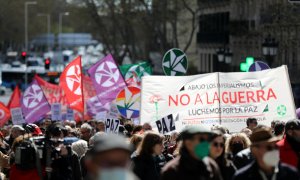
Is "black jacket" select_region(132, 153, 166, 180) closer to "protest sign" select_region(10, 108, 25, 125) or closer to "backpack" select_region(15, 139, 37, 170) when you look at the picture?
"backpack" select_region(15, 139, 37, 170)

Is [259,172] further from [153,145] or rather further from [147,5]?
[147,5]

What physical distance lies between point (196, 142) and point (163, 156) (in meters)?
3.22

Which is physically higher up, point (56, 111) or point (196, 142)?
point (56, 111)

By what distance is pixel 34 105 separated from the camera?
25.9 m

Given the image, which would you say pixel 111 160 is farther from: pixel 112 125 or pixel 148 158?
pixel 112 125

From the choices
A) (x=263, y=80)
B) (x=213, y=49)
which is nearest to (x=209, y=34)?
(x=213, y=49)

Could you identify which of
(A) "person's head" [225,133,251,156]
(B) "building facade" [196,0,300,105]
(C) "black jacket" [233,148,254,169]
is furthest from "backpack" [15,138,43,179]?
(B) "building facade" [196,0,300,105]

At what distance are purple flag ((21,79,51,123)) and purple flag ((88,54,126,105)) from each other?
2.24m

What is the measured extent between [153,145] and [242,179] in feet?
7.37

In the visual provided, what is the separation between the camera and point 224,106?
14.4m

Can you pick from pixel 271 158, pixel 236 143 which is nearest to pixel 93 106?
pixel 236 143

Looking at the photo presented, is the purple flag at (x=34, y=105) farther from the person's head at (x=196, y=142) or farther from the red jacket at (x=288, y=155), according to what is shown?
Result: the person's head at (x=196, y=142)

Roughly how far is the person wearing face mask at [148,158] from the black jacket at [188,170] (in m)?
2.05

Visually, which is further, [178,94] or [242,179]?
[178,94]
